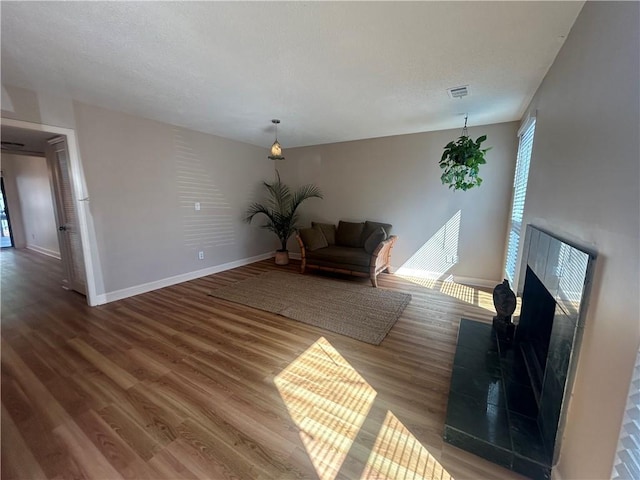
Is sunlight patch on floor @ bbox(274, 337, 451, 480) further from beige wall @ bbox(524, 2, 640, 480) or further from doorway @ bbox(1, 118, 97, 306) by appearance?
doorway @ bbox(1, 118, 97, 306)

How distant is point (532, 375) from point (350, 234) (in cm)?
328

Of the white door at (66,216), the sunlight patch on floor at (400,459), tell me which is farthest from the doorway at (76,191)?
the sunlight patch on floor at (400,459)

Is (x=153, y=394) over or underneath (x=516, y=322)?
underneath

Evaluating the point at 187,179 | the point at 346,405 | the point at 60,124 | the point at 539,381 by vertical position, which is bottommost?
the point at 346,405

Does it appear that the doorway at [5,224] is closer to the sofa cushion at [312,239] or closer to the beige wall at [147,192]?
the beige wall at [147,192]

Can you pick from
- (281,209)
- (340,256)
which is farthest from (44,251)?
(340,256)

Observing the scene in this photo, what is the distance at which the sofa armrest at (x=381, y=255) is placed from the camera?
3830 millimetres

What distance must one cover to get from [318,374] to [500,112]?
374cm

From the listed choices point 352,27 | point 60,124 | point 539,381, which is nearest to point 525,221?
point 539,381

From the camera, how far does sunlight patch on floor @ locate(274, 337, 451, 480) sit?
127 centimetres

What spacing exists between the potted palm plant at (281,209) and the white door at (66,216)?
255 centimetres

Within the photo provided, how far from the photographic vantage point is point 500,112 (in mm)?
3129

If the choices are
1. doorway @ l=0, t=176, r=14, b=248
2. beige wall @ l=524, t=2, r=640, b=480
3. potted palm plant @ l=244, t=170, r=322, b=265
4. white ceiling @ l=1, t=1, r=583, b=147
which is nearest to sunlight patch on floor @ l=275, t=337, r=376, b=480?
beige wall @ l=524, t=2, r=640, b=480

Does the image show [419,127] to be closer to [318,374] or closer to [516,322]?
[516,322]
